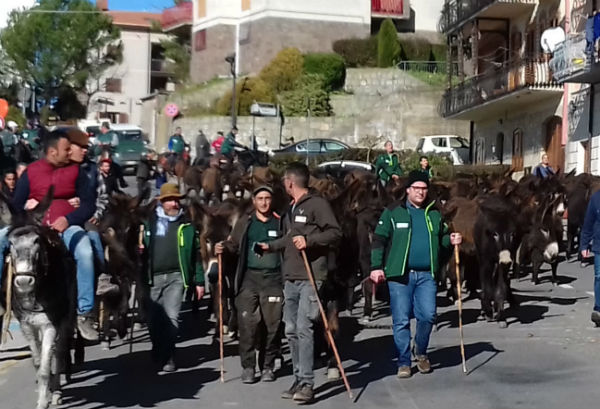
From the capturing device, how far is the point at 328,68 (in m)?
55.1

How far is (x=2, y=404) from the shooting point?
34.4ft

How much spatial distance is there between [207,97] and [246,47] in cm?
481

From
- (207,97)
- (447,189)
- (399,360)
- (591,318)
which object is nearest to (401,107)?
(207,97)

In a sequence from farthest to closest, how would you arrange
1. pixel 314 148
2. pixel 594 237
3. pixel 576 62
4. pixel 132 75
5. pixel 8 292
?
1. pixel 132 75
2. pixel 314 148
3. pixel 576 62
4. pixel 594 237
5. pixel 8 292

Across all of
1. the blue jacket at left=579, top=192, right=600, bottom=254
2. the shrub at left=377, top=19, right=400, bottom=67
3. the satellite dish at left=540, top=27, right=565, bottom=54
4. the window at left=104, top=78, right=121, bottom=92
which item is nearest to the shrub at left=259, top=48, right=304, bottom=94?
the shrub at left=377, top=19, right=400, bottom=67

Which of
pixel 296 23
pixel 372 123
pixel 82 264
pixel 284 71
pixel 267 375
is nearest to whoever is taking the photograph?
pixel 82 264

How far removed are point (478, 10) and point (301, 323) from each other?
34672 mm

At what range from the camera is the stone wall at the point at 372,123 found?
51.5 metres

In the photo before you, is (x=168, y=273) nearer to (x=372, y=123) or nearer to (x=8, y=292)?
(x=8, y=292)

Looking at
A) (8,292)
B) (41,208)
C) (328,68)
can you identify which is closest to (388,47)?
(328,68)

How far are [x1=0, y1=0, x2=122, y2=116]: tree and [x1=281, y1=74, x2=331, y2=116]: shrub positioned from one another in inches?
1017

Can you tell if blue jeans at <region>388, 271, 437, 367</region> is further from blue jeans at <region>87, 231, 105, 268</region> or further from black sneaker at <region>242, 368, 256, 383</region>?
blue jeans at <region>87, 231, 105, 268</region>

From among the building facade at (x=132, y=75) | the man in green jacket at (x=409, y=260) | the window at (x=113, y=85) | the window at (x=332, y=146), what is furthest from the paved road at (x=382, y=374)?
the window at (x=113, y=85)

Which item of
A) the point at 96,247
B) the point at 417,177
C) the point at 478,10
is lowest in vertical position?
the point at 96,247
